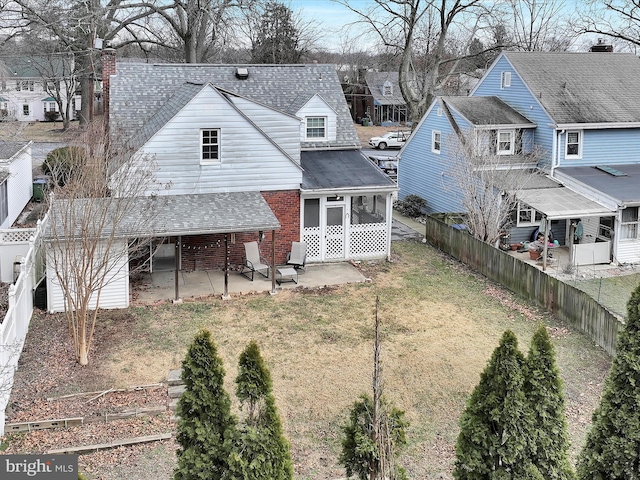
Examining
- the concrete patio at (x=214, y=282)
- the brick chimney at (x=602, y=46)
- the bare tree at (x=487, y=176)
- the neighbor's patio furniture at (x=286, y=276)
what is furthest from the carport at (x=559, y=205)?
the brick chimney at (x=602, y=46)

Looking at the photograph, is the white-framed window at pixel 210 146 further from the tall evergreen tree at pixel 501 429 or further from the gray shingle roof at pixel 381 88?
the gray shingle roof at pixel 381 88

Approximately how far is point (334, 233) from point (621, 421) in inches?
613

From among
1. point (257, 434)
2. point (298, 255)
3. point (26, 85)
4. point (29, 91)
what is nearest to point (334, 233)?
point (298, 255)

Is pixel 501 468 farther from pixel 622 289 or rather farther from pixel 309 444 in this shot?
pixel 622 289

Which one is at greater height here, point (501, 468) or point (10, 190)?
point (10, 190)

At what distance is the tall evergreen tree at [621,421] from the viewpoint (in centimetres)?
884

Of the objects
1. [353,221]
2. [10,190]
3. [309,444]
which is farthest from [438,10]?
[309,444]

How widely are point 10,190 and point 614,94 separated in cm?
2539

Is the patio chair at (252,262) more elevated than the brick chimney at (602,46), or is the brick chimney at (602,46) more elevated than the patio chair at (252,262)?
the brick chimney at (602,46)

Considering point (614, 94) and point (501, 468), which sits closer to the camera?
point (501, 468)

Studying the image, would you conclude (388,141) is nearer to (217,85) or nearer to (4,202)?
(217,85)

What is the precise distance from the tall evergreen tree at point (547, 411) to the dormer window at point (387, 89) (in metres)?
63.3

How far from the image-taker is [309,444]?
12398mm

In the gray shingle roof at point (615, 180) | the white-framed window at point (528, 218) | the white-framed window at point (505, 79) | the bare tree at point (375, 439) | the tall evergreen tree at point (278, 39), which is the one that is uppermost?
the tall evergreen tree at point (278, 39)
